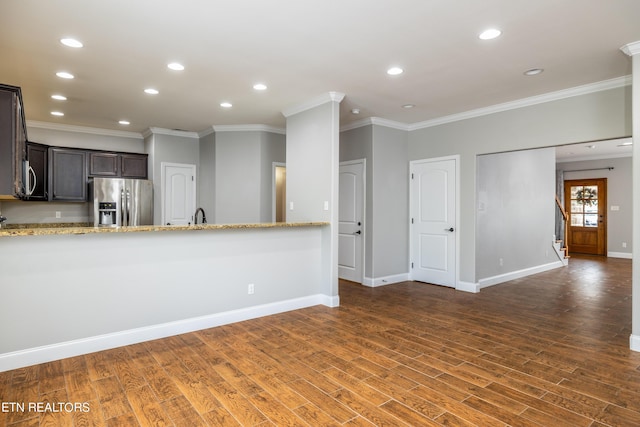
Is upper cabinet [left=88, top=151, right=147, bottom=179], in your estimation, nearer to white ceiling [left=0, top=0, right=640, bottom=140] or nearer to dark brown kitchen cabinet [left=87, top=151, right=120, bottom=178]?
dark brown kitchen cabinet [left=87, top=151, right=120, bottom=178]

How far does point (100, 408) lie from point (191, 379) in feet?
1.93

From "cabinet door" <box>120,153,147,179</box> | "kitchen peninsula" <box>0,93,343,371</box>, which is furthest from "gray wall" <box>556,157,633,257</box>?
"cabinet door" <box>120,153,147,179</box>

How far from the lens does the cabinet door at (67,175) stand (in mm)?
6039

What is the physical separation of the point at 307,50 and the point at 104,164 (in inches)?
191

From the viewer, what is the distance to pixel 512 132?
500 centimetres

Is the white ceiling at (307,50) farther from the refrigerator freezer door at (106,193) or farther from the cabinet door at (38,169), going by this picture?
the refrigerator freezer door at (106,193)

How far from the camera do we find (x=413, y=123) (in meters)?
6.18

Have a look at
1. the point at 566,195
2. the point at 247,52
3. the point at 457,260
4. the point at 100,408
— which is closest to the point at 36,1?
the point at 247,52

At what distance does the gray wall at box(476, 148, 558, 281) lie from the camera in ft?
19.5

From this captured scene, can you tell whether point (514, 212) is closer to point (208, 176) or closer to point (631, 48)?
point (631, 48)

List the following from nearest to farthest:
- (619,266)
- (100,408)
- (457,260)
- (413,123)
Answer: (100,408)
(457,260)
(413,123)
(619,266)

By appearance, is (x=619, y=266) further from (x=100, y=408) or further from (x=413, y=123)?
(x=100, y=408)

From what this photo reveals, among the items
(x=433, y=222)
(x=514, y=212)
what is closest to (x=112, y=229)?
(x=433, y=222)

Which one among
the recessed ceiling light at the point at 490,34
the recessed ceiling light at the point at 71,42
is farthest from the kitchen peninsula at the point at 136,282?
the recessed ceiling light at the point at 490,34
